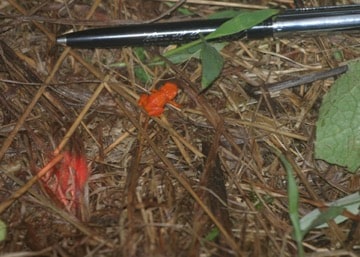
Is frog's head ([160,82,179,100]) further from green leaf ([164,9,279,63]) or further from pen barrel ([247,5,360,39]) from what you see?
pen barrel ([247,5,360,39])

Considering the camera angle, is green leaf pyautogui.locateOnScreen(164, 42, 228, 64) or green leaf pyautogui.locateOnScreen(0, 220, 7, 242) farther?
green leaf pyautogui.locateOnScreen(164, 42, 228, 64)

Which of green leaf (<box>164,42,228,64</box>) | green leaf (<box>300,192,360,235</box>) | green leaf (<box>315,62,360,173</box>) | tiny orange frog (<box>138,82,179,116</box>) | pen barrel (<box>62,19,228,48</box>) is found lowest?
green leaf (<box>300,192,360,235</box>)

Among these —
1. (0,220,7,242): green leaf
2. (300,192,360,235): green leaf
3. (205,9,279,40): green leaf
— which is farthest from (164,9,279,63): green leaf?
(0,220,7,242): green leaf

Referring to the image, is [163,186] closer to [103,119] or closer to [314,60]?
[103,119]

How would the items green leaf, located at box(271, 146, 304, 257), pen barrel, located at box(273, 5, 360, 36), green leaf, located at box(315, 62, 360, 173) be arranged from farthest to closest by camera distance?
1. pen barrel, located at box(273, 5, 360, 36)
2. green leaf, located at box(315, 62, 360, 173)
3. green leaf, located at box(271, 146, 304, 257)

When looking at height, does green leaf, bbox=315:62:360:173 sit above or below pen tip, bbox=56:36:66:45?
below

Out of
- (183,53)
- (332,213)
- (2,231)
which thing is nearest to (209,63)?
(183,53)

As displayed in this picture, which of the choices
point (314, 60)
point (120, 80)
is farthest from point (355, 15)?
point (120, 80)
